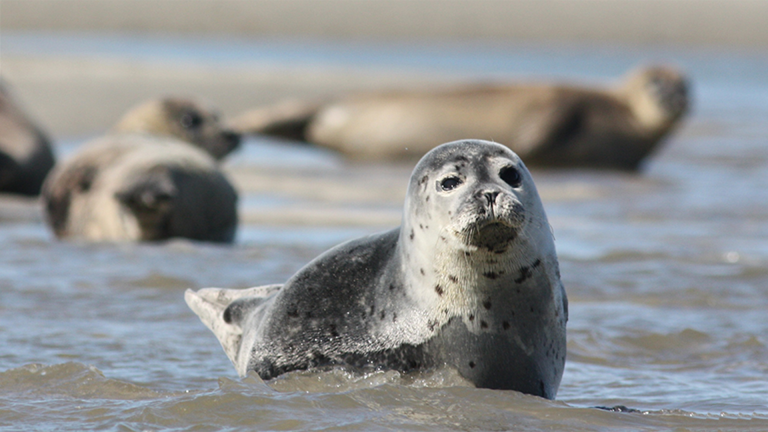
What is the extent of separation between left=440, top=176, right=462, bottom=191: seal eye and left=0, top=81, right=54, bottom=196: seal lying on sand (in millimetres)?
5770

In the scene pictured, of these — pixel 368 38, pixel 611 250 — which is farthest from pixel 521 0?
pixel 611 250

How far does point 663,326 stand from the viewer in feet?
15.1

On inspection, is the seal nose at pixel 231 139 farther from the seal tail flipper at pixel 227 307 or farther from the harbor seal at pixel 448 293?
the harbor seal at pixel 448 293

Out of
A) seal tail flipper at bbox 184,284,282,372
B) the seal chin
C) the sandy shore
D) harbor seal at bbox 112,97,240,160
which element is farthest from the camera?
the sandy shore

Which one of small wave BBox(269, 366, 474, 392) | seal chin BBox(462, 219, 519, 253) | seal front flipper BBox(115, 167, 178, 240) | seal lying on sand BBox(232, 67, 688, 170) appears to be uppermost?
seal lying on sand BBox(232, 67, 688, 170)

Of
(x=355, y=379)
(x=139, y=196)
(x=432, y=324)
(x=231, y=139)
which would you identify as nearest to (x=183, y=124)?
(x=231, y=139)

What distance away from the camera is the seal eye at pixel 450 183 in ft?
9.97

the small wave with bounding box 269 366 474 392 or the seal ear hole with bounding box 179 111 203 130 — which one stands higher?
the seal ear hole with bounding box 179 111 203 130

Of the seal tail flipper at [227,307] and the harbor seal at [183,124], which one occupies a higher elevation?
the harbor seal at [183,124]

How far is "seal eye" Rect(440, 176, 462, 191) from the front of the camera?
9.97 feet

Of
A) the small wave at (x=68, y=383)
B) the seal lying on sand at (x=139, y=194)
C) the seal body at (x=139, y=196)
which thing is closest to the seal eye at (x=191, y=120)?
the seal lying on sand at (x=139, y=194)

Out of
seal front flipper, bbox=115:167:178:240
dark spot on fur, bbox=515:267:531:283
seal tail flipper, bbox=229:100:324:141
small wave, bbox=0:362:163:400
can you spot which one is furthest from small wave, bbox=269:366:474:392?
seal tail flipper, bbox=229:100:324:141

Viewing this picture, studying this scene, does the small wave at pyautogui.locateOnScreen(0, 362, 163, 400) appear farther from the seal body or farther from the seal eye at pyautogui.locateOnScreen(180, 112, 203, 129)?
the seal eye at pyautogui.locateOnScreen(180, 112, 203, 129)

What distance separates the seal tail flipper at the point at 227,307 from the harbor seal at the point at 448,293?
0.22 metres
